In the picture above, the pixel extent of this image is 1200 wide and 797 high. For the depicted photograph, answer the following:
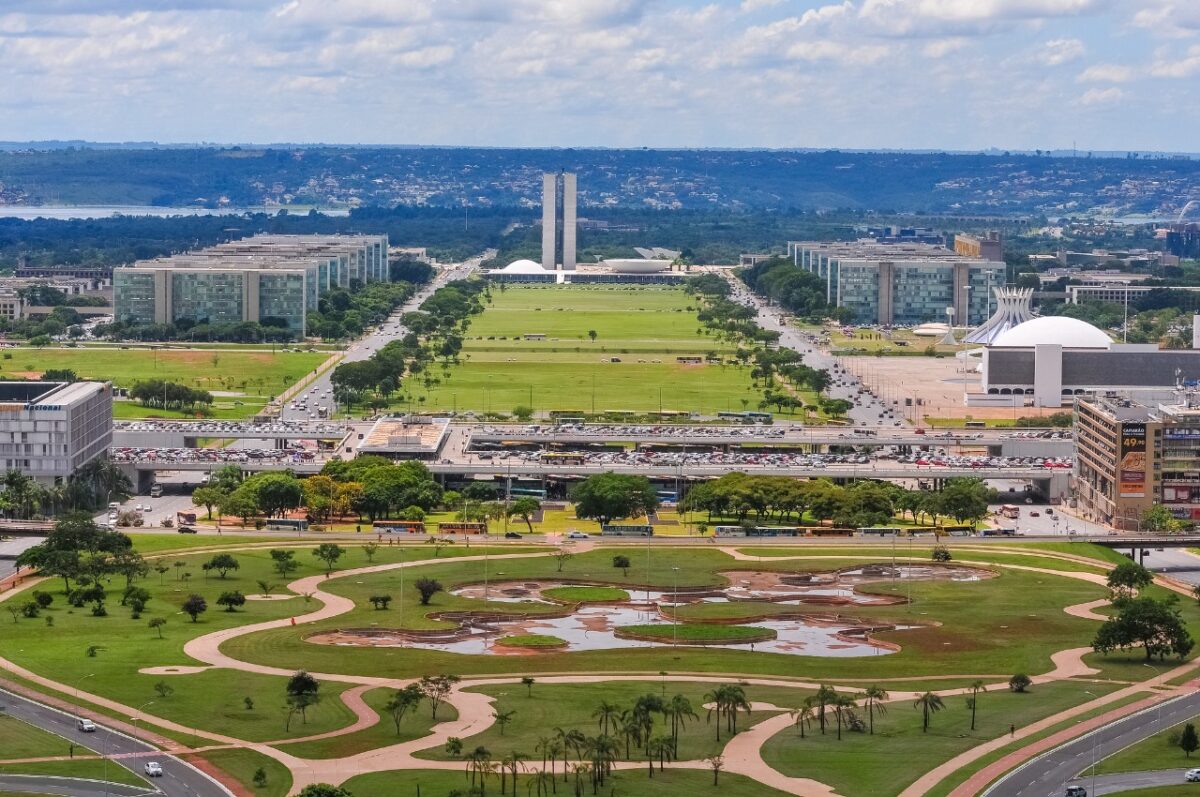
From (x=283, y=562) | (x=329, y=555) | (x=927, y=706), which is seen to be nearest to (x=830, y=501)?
(x=329, y=555)

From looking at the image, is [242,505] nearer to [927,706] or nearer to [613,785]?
[927,706]

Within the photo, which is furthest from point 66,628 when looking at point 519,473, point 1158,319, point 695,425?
point 1158,319

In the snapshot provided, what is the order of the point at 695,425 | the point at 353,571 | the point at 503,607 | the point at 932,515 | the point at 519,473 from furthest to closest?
the point at 695,425 → the point at 519,473 → the point at 932,515 → the point at 353,571 → the point at 503,607

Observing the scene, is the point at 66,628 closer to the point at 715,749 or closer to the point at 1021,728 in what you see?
the point at 715,749

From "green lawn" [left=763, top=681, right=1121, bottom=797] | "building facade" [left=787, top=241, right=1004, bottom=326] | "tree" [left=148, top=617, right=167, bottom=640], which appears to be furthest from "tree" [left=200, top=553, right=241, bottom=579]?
"building facade" [left=787, top=241, right=1004, bottom=326]

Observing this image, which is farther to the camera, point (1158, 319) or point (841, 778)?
point (1158, 319)
